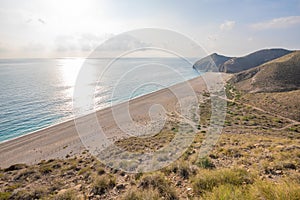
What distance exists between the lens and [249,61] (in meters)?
139

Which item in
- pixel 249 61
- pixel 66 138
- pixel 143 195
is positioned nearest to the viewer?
pixel 143 195

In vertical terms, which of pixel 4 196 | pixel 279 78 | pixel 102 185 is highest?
pixel 279 78

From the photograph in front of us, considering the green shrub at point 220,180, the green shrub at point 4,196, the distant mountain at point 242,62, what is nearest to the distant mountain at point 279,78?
the green shrub at point 220,180

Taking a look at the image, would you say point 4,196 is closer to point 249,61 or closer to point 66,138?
point 66,138

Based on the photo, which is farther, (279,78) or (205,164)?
(279,78)

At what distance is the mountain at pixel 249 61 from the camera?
128 meters

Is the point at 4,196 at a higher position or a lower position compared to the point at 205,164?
lower

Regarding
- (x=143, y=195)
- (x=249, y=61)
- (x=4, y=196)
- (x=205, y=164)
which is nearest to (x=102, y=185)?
(x=143, y=195)

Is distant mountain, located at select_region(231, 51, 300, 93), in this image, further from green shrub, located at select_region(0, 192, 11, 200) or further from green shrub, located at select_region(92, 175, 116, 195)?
green shrub, located at select_region(0, 192, 11, 200)

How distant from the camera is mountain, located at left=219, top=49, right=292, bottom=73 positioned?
128 m

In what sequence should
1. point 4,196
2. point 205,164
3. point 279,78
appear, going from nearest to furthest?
point 4,196 → point 205,164 → point 279,78

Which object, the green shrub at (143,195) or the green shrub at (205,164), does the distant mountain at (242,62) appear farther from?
the green shrub at (143,195)

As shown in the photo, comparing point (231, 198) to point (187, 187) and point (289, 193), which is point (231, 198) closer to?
point (289, 193)

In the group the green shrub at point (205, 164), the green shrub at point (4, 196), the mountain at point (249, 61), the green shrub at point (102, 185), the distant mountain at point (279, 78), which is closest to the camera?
the green shrub at point (102, 185)
